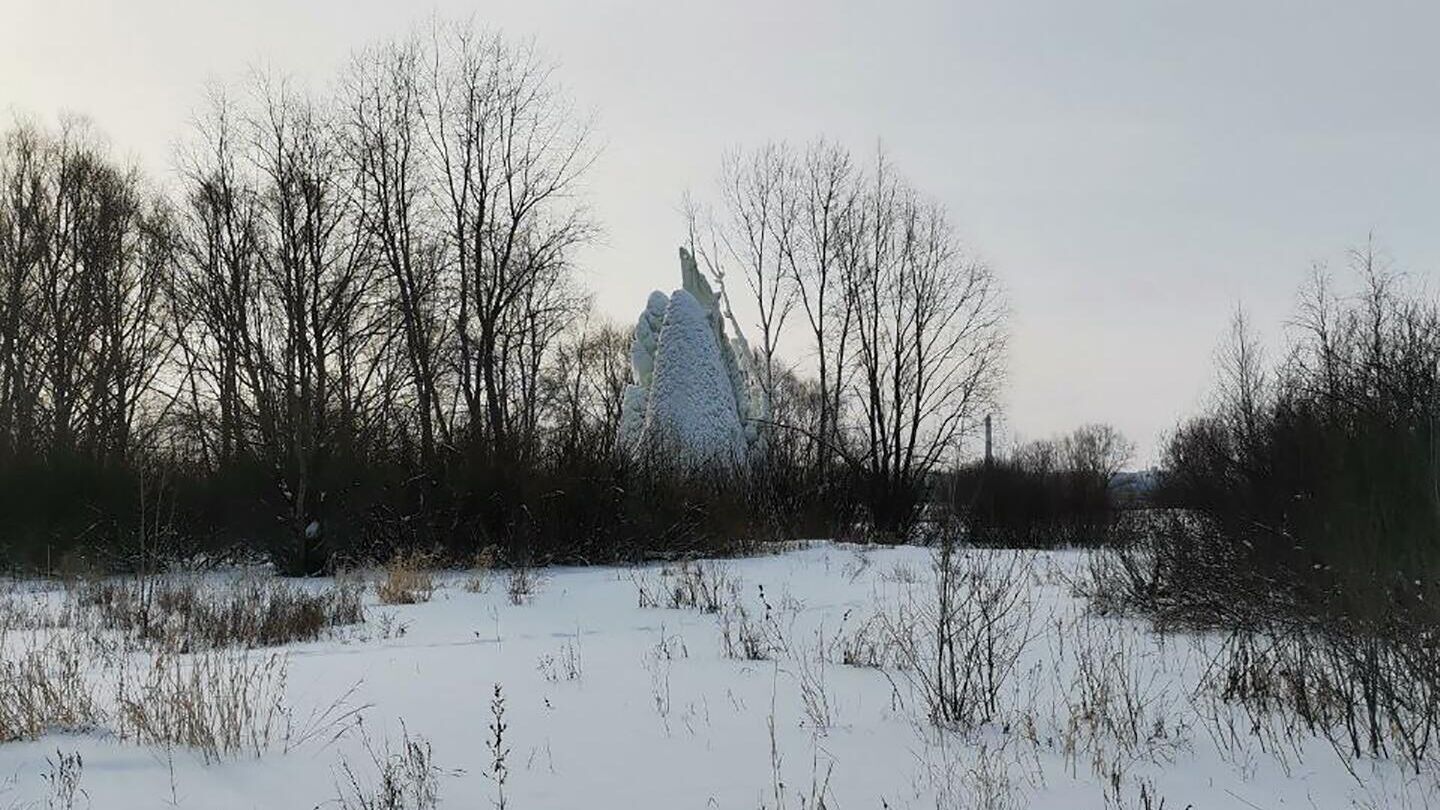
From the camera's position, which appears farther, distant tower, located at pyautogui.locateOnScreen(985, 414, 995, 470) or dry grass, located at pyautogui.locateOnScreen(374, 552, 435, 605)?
distant tower, located at pyautogui.locateOnScreen(985, 414, 995, 470)

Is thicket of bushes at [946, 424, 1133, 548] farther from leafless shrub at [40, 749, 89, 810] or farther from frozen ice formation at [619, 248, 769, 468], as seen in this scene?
leafless shrub at [40, 749, 89, 810]

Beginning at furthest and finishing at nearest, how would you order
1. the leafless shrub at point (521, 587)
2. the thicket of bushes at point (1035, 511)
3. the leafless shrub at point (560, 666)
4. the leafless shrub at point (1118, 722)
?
1. the thicket of bushes at point (1035, 511)
2. the leafless shrub at point (521, 587)
3. the leafless shrub at point (560, 666)
4. the leafless shrub at point (1118, 722)

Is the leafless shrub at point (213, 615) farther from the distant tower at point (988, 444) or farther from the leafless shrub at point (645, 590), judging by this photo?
the distant tower at point (988, 444)

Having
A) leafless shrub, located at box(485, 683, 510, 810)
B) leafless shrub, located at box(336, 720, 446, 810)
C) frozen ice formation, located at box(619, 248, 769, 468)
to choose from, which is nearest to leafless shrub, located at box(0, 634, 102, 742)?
leafless shrub, located at box(336, 720, 446, 810)

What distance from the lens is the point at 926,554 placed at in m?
13.9

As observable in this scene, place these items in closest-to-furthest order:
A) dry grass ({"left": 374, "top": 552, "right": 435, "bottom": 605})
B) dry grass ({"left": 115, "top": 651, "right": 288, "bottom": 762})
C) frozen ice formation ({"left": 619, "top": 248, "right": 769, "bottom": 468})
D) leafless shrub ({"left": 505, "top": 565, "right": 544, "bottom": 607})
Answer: dry grass ({"left": 115, "top": 651, "right": 288, "bottom": 762}) < dry grass ({"left": 374, "top": 552, "right": 435, "bottom": 605}) < leafless shrub ({"left": 505, "top": 565, "right": 544, "bottom": 607}) < frozen ice formation ({"left": 619, "top": 248, "right": 769, "bottom": 468})

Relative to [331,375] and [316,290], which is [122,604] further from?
[331,375]

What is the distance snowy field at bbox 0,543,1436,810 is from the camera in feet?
11.0

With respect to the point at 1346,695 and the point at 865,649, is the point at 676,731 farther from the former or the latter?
the point at 1346,695

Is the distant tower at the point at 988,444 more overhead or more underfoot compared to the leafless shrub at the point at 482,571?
more overhead

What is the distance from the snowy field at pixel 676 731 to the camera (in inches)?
132

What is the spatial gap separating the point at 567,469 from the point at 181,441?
35.2 ft

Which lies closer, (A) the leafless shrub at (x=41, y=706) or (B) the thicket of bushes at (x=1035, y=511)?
(A) the leafless shrub at (x=41, y=706)

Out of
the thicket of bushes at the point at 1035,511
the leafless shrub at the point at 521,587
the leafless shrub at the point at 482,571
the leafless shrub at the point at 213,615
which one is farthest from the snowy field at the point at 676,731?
the thicket of bushes at the point at 1035,511
